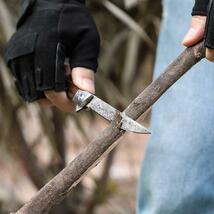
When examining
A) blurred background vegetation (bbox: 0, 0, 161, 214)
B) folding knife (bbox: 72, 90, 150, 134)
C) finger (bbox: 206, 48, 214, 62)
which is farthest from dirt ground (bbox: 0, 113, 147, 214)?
finger (bbox: 206, 48, 214, 62)

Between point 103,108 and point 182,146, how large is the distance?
0.21 meters

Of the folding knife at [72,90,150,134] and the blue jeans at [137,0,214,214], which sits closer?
the folding knife at [72,90,150,134]

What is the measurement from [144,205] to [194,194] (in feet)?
0.43

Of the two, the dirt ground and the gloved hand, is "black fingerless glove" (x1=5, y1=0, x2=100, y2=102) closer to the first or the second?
the gloved hand

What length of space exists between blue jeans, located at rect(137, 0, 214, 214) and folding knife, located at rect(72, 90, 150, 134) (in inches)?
7.8

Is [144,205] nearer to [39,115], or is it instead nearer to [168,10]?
[168,10]

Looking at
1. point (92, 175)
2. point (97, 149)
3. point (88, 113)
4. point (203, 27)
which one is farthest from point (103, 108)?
point (92, 175)

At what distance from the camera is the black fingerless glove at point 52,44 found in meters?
1.23

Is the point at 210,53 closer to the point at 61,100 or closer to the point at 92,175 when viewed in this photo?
the point at 61,100

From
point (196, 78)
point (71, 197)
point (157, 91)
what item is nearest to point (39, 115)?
point (71, 197)

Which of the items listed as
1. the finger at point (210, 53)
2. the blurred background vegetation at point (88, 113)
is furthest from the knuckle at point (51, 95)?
the blurred background vegetation at point (88, 113)

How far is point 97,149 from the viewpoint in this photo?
3.36 ft

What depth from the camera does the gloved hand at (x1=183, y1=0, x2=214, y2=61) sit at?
100cm

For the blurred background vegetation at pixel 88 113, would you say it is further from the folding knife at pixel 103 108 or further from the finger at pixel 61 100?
the folding knife at pixel 103 108
